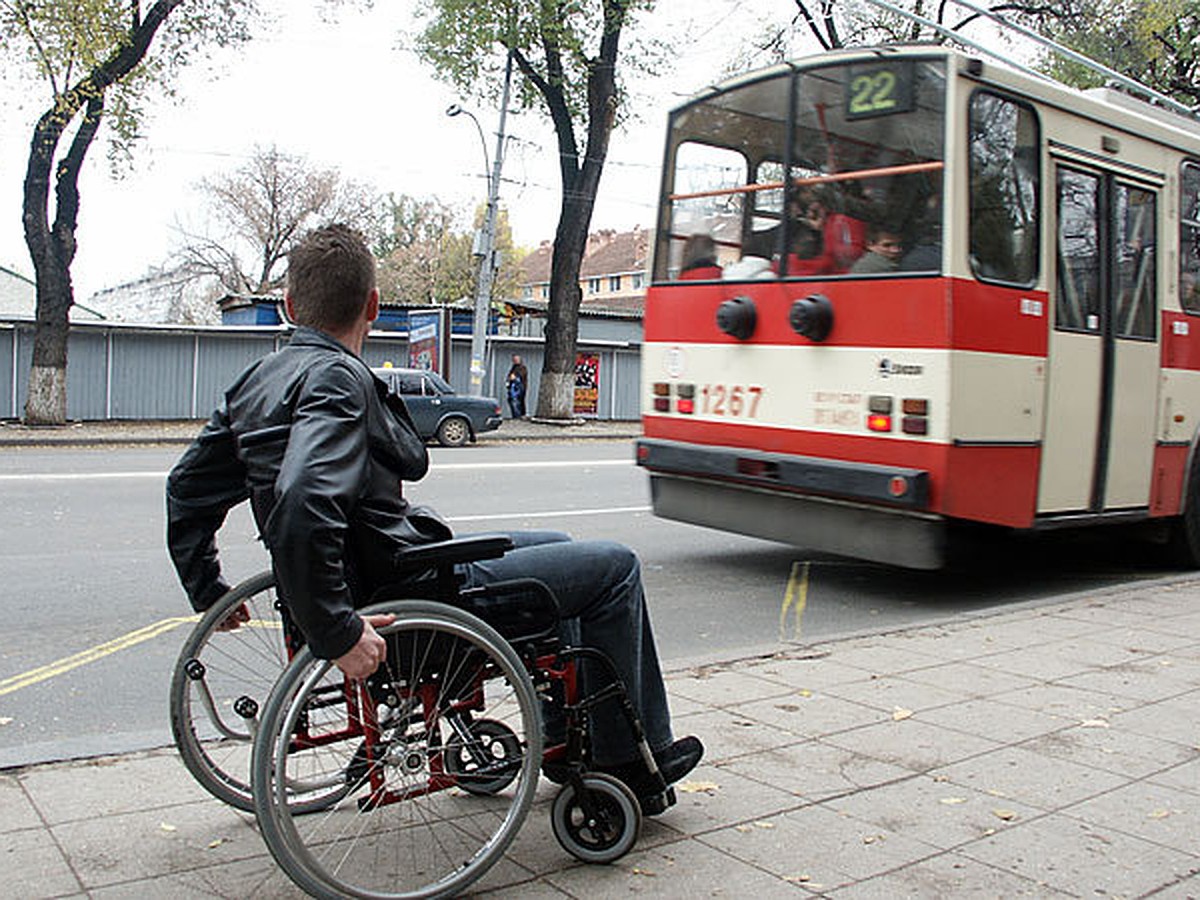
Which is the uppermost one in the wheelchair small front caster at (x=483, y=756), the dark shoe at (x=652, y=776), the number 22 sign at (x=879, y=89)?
the number 22 sign at (x=879, y=89)

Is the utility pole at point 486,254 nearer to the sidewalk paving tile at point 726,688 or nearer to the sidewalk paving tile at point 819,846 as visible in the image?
the sidewalk paving tile at point 726,688

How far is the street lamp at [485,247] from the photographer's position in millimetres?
26453

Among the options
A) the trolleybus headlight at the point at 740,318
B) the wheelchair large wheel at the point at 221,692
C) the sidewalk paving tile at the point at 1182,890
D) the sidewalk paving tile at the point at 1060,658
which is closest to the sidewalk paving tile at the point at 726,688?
the sidewalk paving tile at the point at 1060,658

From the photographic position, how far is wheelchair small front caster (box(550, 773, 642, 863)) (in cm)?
349

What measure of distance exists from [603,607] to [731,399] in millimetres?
5198

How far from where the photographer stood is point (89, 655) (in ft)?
20.4

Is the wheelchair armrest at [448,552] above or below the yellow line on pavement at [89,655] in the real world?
above

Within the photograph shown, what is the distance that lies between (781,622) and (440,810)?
4136mm

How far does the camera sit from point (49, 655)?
6172 mm

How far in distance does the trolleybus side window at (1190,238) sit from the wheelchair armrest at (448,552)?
7.60 m

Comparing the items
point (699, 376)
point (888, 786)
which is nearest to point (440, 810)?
point (888, 786)

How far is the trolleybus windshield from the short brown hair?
499 centimetres

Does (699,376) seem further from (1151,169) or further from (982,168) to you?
(1151,169)

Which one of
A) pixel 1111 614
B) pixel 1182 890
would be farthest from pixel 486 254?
pixel 1182 890
